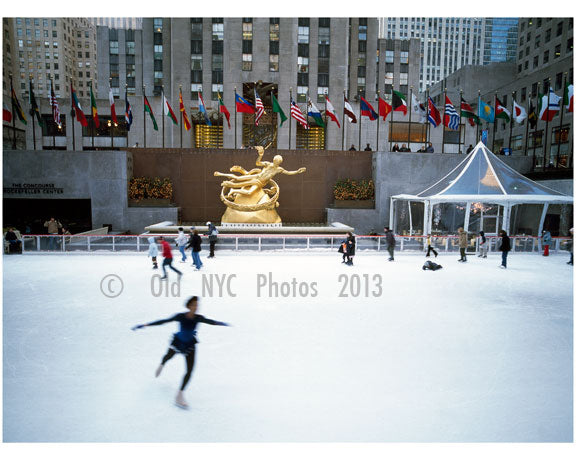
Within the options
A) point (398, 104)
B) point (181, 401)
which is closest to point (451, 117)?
point (398, 104)

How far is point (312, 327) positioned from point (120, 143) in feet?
131

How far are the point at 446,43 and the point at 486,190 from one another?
11983cm

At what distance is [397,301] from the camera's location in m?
8.52

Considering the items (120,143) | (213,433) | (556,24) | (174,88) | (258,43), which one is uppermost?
(556,24)

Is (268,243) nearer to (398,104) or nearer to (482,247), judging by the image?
(482,247)

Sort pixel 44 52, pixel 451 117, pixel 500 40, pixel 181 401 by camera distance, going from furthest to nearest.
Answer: pixel 500 40 < pixel 44 52 < pixel 451 117 < pixel 181 401

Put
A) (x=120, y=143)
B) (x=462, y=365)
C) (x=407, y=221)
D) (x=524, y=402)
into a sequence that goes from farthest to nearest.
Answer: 1. (x=120, y=143)
2. (x=407, y=221)
3. (x=462, y=365)
4. (x=524, y=402)

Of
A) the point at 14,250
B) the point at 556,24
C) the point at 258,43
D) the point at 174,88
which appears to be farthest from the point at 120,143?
the point at 556,24

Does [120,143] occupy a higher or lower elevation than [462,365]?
higher

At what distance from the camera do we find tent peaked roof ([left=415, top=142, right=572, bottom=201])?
16.2 meters

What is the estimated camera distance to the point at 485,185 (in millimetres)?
16641

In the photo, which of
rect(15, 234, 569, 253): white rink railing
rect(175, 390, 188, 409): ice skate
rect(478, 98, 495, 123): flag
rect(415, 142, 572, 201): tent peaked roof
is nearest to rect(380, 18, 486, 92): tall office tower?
rect(478, 98, 495, 123): flag

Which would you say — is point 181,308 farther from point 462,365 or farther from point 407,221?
point 407,221

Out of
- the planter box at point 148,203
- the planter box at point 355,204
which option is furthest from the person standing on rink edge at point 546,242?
the planter box at point 148,203
